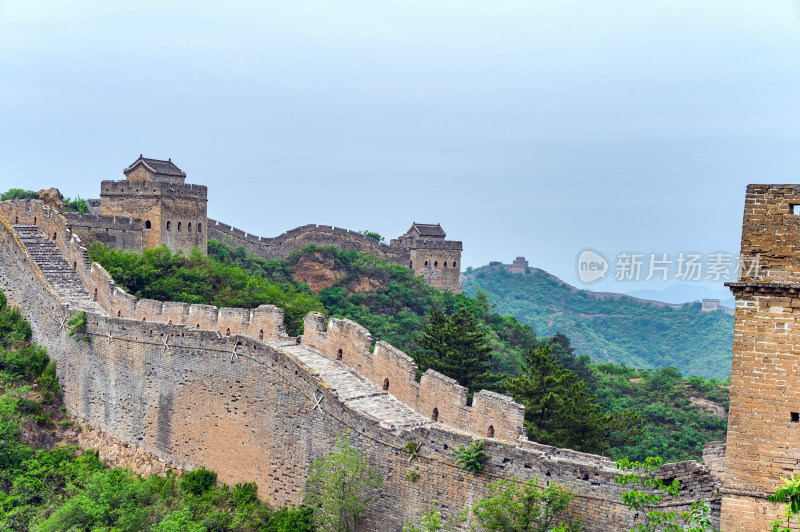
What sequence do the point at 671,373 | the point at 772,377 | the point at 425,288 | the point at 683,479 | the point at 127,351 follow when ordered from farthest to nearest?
the point at 425,288 → the point at 671,373 → the point at 127,351 → the point at 683,479 → the point at 772,377

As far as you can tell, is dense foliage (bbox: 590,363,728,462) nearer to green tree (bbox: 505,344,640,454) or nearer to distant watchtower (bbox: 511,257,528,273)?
green tree (bbox: 505,344,640,454)

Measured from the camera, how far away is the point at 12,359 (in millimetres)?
22016

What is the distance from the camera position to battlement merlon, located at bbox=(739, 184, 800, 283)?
9.45 meters

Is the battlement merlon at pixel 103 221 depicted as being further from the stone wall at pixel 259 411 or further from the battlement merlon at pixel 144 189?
the stone wall at pixel 259 411

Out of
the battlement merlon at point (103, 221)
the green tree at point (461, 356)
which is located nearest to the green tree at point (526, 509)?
the green tree at point (461, 356)

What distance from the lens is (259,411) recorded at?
16.8m

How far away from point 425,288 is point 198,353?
29.8 meters

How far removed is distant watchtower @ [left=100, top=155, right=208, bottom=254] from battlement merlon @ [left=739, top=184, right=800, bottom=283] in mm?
26614

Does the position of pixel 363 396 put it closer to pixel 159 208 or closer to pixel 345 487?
pixel 345 487

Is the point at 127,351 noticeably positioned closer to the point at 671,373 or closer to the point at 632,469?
the point at 632,469

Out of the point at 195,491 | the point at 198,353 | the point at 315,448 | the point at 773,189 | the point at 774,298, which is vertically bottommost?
the point at 195,491

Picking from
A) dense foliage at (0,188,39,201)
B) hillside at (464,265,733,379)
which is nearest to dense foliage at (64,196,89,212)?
dense foliage at (0,188,39,201)

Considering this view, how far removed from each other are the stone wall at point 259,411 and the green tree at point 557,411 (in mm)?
4958

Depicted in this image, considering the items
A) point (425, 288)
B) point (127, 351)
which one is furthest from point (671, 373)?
point (127, 351)
